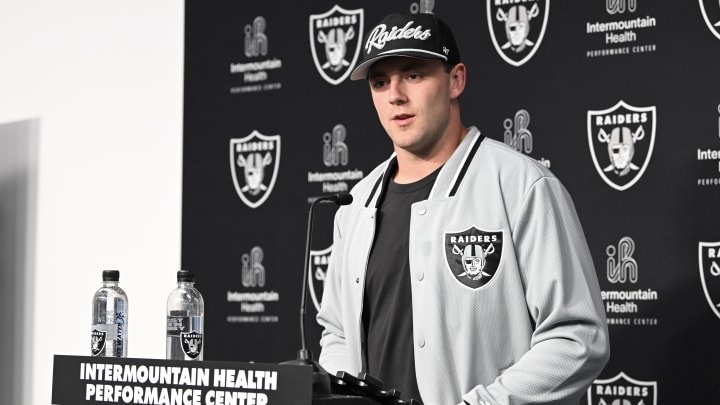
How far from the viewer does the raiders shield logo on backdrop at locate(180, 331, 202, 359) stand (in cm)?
228

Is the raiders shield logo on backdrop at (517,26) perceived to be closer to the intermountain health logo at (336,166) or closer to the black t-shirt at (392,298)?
the intermountain health logo at (336,166)

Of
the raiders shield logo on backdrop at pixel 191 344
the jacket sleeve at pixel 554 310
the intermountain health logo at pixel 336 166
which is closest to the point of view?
the jacket sleeve at pixel 554 310

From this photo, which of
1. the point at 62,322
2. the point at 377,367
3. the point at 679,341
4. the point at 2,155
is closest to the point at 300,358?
the point at 377,367

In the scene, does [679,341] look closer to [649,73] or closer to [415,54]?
[649,73]

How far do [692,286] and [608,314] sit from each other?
0.28 m

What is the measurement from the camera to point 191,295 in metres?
2.86

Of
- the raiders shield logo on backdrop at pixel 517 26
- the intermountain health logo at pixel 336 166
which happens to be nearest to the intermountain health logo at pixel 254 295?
the intermountain health logo at pixel 336 166

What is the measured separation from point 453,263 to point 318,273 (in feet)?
4.59

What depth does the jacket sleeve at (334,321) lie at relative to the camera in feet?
8.42

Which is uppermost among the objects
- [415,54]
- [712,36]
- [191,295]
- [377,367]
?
[712,36]

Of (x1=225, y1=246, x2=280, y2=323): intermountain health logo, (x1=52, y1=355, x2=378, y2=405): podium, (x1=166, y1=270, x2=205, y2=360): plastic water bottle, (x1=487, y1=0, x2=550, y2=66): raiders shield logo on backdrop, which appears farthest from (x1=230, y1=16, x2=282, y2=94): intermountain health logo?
(x1=52, y1=355, x2=378, y2=405): podium

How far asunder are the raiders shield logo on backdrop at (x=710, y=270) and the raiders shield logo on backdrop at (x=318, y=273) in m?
1.39

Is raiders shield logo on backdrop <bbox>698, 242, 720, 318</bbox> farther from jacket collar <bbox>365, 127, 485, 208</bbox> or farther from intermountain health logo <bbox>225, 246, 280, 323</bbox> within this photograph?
intermountain health logo <bbox>225, 246, 280, 323</bbox>

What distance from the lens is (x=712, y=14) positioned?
2.93 m
